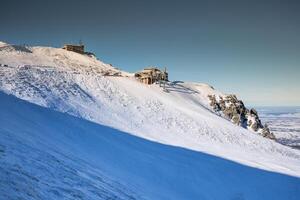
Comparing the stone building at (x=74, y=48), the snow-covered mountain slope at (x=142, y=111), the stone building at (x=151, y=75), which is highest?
the stone building at (x=74, y=48)

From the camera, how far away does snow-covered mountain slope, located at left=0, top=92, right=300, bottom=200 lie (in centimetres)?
1267

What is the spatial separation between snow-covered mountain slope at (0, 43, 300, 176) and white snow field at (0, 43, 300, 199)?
0.16 m

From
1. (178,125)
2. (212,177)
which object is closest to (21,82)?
(178,125)

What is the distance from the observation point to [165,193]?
22906 millimetres

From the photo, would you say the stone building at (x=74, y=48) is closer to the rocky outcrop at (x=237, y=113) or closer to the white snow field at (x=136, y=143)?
the white snow field at (x=136, y=143)

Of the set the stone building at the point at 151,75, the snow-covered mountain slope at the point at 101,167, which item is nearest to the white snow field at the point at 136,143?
the snow-covered mountain slope at the point at 101,167

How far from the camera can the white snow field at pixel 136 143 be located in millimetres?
19250

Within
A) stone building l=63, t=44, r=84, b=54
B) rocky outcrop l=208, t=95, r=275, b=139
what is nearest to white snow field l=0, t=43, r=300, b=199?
rocky outcrop l=208, t=95, r=275, b=139

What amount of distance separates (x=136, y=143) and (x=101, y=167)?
11.8m

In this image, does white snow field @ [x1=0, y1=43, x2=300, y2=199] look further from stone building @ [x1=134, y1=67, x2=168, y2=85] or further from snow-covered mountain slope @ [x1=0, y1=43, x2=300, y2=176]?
stone building @ [x1=134, y1=67, x2=168, y2=85]

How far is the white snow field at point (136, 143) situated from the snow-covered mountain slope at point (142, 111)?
0.52ft

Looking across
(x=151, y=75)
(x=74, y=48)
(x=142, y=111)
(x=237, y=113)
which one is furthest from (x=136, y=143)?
(x=74, y=48)

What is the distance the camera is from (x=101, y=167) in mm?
21391

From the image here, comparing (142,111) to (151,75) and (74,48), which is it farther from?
(74,48)
